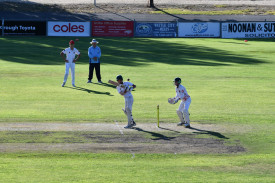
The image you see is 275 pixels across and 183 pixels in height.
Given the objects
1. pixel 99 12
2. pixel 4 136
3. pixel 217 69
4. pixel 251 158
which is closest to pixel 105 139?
pixel 4 136

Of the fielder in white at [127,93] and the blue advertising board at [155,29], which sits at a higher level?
the blue advertising board at [155,29]

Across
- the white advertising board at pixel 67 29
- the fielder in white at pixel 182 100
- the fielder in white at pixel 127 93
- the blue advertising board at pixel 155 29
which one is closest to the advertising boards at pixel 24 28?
the white advertising board at pixel 67 29

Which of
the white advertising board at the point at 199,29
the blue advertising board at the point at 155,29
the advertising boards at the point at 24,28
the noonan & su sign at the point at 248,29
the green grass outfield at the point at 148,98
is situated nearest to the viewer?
the green grass outfield at the point at 148,98

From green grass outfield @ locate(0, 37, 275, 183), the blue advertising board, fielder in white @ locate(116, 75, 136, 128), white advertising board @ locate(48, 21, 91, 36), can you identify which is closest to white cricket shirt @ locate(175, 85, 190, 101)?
fielder in white @ locate(116, 75, 136, 128)

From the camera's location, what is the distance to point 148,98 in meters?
25.2

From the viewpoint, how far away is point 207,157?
15297 mm

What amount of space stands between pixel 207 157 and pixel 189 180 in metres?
2.47

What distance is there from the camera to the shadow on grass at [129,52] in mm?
39625

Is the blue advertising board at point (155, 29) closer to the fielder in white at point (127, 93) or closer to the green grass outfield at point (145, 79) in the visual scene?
the green grass outfield at point (145, 79)

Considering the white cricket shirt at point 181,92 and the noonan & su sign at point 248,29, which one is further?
the noonan & su sign at point 248,29

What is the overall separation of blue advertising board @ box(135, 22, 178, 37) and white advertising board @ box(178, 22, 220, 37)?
0.76 metres

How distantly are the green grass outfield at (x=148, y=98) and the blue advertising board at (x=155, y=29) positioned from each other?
6.26ft

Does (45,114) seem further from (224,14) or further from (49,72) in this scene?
(224,14)

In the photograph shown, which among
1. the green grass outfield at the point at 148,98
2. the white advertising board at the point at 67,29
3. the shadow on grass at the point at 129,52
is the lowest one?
the green grass outfield at the point at 148,98
